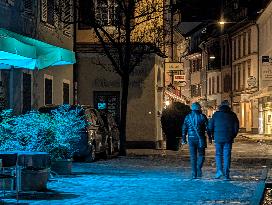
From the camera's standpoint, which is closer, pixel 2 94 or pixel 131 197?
pixel 131 197

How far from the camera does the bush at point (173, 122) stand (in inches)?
1389

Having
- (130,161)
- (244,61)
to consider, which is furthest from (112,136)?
(244,61)

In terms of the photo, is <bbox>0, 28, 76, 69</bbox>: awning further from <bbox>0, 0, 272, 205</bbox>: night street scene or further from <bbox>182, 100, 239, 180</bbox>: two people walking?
<bbox>182, 100, 239, 180</bbox>: two people walking

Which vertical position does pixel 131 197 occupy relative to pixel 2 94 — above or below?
below

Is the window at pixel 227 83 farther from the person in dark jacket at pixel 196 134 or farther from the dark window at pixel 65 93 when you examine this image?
the person in dark jacket at pixel 196 134

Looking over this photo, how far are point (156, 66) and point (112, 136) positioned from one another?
918cm

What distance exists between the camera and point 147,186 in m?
16.2

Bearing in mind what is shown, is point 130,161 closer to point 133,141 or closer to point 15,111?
point 15,111

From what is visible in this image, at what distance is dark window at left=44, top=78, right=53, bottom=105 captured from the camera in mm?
29016

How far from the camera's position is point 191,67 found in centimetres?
11906

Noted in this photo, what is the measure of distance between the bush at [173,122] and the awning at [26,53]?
11923 mm

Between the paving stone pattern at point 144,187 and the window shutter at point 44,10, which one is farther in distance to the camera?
the window shutter at point 44,10

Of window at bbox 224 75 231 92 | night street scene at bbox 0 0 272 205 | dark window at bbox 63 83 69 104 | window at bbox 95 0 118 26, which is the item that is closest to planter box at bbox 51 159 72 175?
night street scene at bbox 0 0 272 205

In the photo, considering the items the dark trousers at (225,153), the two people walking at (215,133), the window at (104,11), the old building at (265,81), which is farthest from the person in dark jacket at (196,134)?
the old building at (265,81)
